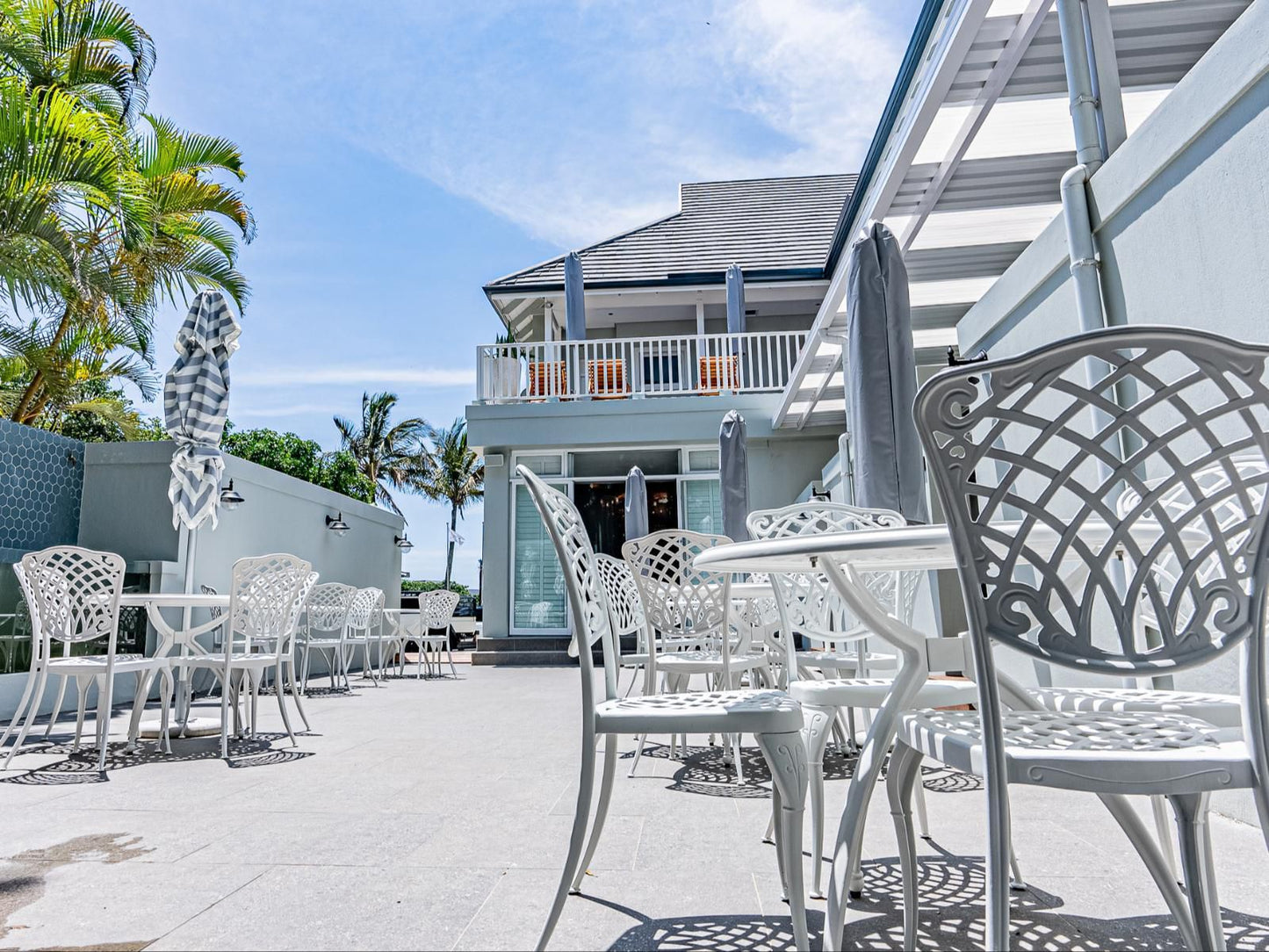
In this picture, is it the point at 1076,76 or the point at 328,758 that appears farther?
the point at 328,758

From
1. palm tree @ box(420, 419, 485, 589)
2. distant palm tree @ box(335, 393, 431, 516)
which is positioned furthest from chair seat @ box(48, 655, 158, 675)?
palm tree @ box(420, 419, 485, 589)

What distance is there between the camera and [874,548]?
1.33 metres

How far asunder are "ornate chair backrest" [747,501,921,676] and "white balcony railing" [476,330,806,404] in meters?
7.80

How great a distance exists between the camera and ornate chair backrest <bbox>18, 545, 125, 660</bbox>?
3.61 metres

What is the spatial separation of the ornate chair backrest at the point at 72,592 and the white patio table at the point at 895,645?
10.9ft

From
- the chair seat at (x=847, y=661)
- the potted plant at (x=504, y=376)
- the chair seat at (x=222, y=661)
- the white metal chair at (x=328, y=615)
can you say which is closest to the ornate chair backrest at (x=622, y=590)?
the chair seat at (x=847, y=661)

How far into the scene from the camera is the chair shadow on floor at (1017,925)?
1.51 meters

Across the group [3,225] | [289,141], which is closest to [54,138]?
[3,225]

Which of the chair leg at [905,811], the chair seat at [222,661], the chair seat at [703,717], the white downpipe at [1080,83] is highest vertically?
the white downpipe at [1080,83]

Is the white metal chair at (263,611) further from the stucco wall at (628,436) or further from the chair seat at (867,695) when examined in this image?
the stucco wall at (628,436)

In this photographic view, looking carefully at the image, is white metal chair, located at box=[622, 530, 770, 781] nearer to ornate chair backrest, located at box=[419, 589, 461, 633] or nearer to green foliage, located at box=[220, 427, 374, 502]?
ornate chair backrest, located at box=[419, 589, 461, 633]

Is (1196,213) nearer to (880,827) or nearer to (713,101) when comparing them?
(880,827)

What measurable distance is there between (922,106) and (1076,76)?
2.33 ft

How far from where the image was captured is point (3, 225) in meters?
5.91
